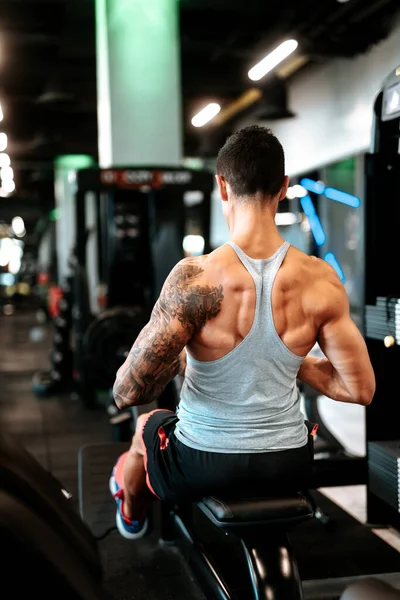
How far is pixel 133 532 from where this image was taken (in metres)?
2.51

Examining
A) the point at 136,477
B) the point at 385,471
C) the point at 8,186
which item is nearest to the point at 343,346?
the point at 136,477

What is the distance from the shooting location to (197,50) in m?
8.58

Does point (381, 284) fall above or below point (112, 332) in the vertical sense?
above

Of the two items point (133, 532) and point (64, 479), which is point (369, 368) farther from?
point (64, 479)

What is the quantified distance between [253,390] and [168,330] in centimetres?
25

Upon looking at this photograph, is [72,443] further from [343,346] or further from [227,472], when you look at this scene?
[343,346]

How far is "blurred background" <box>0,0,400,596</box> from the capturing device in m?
2.77

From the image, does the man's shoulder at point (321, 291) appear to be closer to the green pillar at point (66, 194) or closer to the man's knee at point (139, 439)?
the man's knee at point (139, 439)

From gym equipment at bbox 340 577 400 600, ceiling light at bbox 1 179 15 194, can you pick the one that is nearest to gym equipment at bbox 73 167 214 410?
gym equipment at bbox 340 577 400 600

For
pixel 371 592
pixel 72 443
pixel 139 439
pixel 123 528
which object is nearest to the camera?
pixel 371 592

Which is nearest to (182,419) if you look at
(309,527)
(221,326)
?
(221,326)

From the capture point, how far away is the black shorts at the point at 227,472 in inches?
66.6

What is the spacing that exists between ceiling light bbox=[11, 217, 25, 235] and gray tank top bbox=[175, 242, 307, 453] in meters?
26.3

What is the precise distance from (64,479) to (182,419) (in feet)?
6.24
